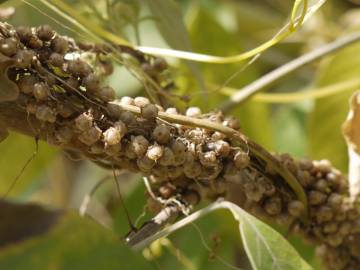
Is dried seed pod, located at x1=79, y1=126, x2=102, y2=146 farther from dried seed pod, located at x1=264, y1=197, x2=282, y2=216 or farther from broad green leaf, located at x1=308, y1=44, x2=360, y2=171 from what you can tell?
broad green leaf, located at x1=308, y1=44, x2=360, y2=171

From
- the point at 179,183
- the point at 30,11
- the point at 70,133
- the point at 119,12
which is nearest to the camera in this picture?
the point at 70,133

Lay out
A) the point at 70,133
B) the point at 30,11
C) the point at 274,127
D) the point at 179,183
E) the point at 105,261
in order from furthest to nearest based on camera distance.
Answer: the point at 274,127, the point at 30,11, the point at 179,183, the point at 70,133, the point at 105,261

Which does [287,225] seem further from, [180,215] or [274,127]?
[274,127]

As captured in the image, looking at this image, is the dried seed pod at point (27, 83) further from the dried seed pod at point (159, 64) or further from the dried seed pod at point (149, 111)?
the dried seed pod at point (159, 64)

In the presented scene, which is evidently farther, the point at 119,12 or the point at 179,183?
the point at 119,12

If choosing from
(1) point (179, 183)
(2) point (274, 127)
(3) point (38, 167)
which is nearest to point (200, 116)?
(1) point (179, 183)

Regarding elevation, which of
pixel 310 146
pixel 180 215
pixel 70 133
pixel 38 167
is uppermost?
pixel 70 133
